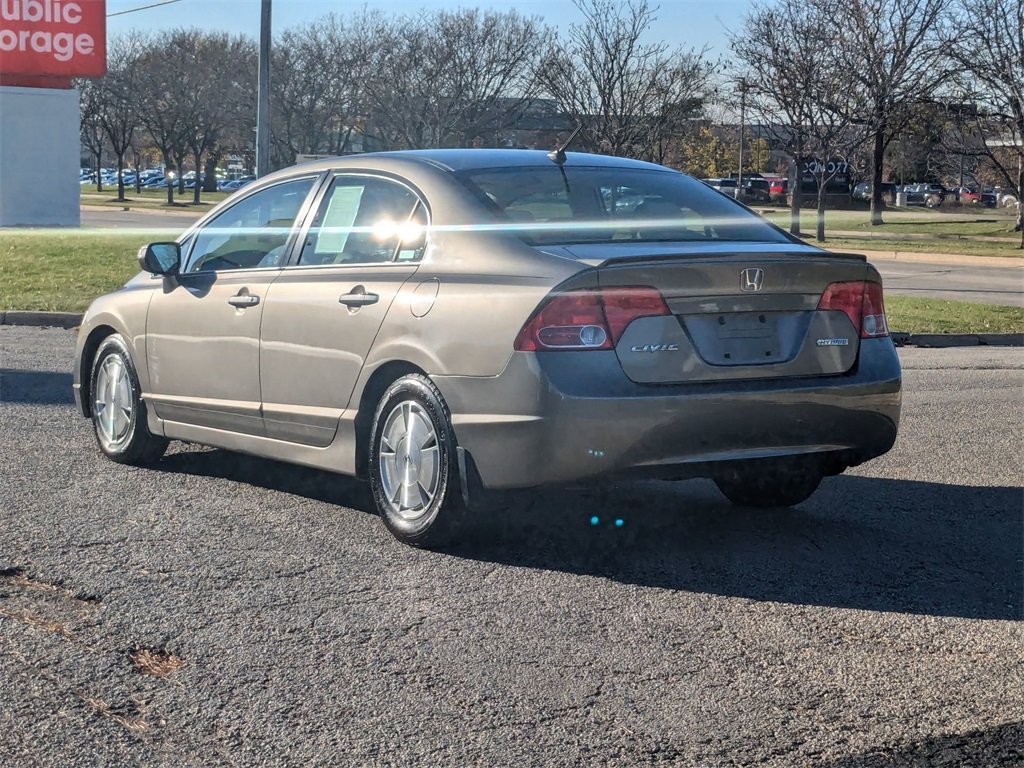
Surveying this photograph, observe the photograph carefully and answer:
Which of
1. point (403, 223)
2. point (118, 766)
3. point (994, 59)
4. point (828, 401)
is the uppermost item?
point (994, 59)

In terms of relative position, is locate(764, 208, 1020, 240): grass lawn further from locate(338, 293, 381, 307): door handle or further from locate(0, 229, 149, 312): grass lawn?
locate(338, 293, 381, 307): door handle

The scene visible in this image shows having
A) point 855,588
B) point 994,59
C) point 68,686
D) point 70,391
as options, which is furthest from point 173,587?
point 994,59

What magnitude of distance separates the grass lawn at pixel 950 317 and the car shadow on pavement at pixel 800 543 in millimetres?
8842

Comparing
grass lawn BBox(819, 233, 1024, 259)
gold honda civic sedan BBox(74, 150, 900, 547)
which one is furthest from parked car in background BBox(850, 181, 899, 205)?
gold honda civic sedan BBox(74, 150, 900, 547)

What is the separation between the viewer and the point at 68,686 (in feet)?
12.3

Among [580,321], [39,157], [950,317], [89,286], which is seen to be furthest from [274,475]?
[39,157]

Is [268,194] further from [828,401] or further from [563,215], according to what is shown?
[828,401]

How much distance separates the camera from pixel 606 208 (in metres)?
5.67

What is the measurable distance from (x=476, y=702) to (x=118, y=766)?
948 millimetres

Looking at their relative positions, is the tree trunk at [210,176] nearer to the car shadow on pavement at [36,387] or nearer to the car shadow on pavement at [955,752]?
the car shadow on pavement at [36,387]

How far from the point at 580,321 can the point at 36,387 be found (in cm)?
614

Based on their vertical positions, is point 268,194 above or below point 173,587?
above

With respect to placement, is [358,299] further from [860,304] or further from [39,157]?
[39,157]

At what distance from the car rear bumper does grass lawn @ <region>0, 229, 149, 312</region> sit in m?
11.4
